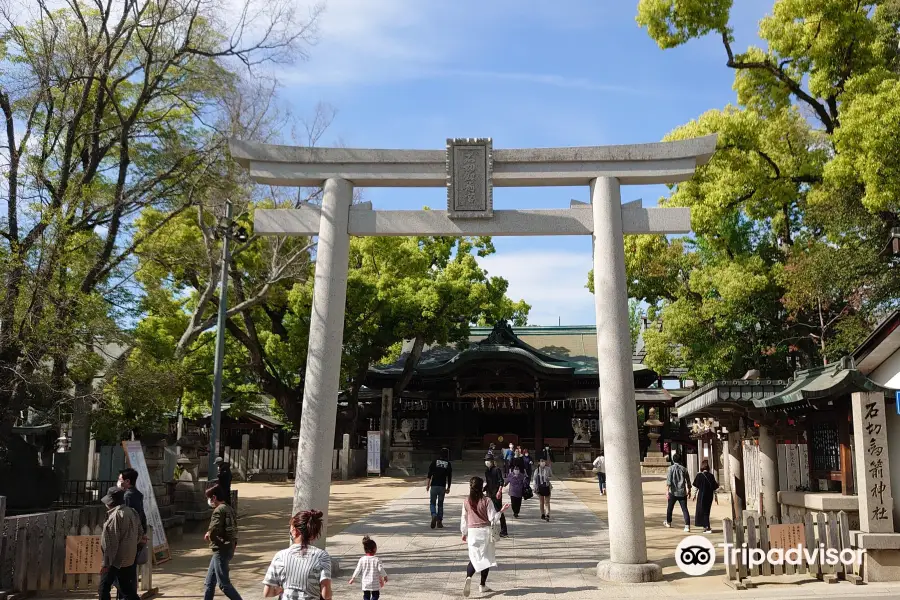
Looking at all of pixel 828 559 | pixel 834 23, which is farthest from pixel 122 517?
pixel 834 23

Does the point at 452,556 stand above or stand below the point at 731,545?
below

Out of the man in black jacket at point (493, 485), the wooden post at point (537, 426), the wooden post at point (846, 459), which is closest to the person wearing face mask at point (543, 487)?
the man in black jacket at point (493, 485)

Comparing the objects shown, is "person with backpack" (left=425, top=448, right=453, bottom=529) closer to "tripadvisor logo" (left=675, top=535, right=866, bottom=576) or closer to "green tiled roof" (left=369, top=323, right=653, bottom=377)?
"tripadvisor logo" (left=675, top=535, right=866, bottom=576)

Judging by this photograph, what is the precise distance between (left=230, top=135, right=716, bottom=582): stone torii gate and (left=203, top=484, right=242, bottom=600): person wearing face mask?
8.07 ft

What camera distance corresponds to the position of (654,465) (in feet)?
103

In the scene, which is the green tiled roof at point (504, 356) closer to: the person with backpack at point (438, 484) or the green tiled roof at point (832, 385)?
the person with backpack at point (438, 484)

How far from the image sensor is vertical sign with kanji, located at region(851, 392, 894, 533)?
9188mm

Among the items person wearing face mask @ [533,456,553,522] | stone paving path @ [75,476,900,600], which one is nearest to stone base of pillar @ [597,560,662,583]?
stone paving path @ [75,476,900,600]

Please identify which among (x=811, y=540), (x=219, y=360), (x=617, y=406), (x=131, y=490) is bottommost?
(x=811, y=540)

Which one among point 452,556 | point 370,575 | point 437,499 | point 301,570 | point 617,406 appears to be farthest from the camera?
point 437,499

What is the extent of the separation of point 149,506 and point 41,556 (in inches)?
88.5

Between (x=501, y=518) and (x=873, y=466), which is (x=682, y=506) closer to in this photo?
(x=501, y=518)

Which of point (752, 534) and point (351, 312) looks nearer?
point (752, 534)

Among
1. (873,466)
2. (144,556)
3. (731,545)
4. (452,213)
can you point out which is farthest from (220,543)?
(873,466)
